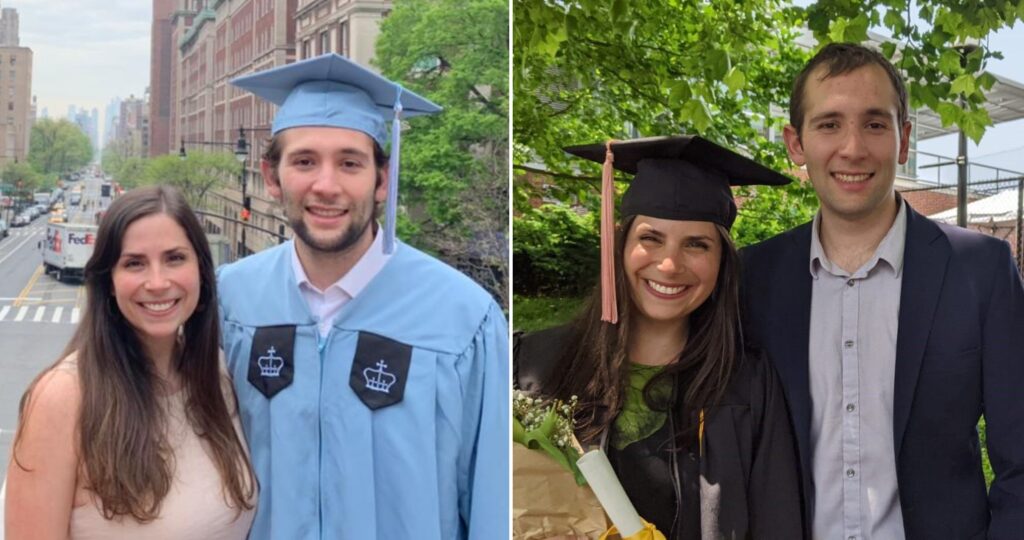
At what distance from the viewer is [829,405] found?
1701mm

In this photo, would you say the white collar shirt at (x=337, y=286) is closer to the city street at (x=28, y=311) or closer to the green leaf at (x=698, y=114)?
the city street at (x=28, y=311)

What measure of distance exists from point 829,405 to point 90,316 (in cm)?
128

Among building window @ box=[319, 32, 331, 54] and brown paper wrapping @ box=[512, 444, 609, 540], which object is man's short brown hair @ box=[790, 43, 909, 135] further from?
building window @ box=[319, 32, 331, 54]

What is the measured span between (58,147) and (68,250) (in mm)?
232

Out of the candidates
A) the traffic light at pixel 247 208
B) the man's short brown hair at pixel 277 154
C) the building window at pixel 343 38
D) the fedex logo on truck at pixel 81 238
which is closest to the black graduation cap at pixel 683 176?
the man's short brown hair at pixel 277 154

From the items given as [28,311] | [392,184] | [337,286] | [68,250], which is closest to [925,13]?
[392,184]

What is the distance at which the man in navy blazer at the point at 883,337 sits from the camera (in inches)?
63.2

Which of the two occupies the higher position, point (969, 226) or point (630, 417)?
point (969, 226)

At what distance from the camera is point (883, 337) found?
5.58ft

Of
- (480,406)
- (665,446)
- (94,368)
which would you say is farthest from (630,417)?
(94,368)

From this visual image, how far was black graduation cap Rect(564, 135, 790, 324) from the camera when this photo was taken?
1.79 m

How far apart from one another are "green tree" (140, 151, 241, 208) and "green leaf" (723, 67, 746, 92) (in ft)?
3.56

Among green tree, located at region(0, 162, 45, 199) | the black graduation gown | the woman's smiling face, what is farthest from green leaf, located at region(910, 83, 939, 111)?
green tree, located at region(0, 162, 45, 199)

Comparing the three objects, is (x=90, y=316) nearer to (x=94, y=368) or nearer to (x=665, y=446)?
(x=94, y=368)
